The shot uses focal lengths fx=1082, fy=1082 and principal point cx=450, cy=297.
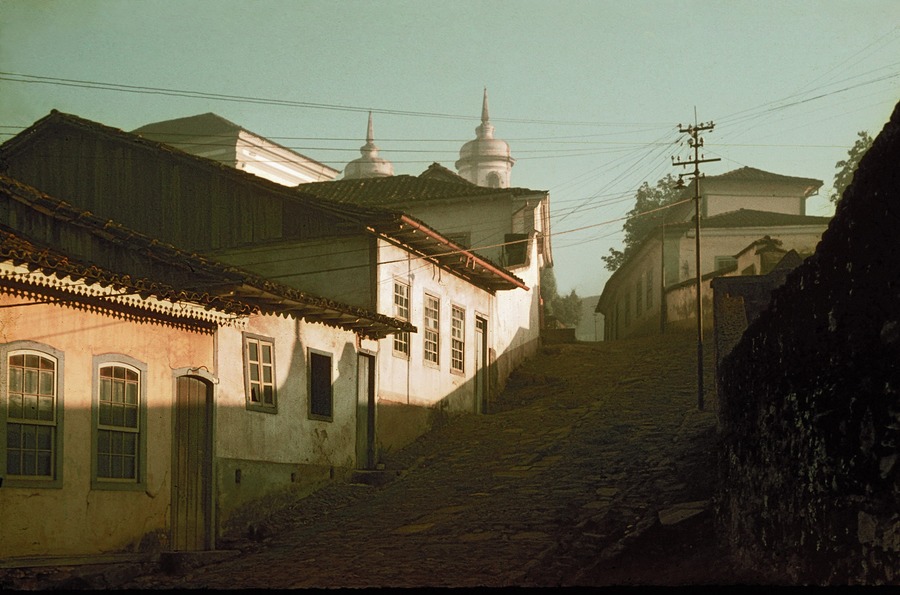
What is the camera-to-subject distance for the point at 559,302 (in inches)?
2598

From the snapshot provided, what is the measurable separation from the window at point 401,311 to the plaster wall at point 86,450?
25.3ft

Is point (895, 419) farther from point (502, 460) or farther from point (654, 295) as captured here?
point (654, 295)

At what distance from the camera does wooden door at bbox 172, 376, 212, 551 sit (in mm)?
14750

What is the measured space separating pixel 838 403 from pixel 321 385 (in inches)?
546

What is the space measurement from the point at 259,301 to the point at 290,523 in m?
3.53

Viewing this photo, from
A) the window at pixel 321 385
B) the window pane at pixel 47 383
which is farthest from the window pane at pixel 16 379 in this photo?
the window at pixel 321 385

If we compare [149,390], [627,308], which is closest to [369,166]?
[627,308]

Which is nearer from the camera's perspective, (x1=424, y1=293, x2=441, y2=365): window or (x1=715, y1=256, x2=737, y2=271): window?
(x1=424, y1=293, x2=441, y2=365): window

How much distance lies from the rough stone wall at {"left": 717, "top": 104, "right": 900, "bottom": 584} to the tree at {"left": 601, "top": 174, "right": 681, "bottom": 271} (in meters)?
48.5

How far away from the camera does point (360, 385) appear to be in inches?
812

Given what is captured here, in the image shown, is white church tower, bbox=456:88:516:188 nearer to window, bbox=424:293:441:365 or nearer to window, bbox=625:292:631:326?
window, bbox=625:292:631:326

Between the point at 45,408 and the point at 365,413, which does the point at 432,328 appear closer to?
the point at 365,413

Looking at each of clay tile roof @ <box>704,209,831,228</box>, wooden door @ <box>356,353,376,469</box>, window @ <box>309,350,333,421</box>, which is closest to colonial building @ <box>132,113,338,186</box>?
wooden door @ <box>356,353,376,469</box>

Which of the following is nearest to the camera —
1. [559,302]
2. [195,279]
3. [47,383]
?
[47,383]
